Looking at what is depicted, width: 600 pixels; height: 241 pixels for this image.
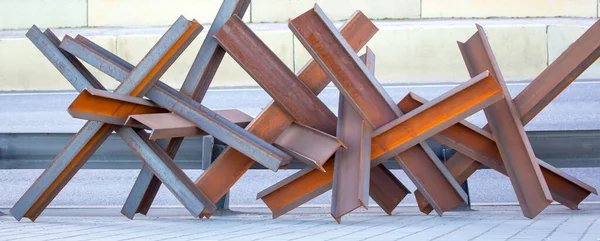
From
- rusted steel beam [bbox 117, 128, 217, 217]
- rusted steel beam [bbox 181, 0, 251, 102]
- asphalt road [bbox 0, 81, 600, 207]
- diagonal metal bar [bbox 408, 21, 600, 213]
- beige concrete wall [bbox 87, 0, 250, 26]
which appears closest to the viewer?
rusted steel beam [bbox 117, 128, 217, 217]

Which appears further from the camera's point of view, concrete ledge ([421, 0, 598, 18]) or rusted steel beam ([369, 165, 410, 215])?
concrete ledge ([421, 0, 598, 18])

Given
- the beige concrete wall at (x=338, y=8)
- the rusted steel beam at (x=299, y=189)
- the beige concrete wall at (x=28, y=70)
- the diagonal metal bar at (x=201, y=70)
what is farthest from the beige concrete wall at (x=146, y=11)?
the rusted steel beam at (x=299, y=189)

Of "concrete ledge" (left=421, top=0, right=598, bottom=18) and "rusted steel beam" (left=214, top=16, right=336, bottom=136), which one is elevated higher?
"rusted steel beam" (left=214, top=16, right=336, bottom=136)

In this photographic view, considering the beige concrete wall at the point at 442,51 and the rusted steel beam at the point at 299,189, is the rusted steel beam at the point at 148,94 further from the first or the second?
the beige concrete wall at the point at 442,51

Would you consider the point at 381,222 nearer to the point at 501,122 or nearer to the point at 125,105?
the point at 501,122

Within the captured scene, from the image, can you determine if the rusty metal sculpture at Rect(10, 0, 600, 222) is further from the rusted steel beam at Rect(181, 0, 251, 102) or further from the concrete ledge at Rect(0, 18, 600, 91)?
the concrete ledge at Rect(0, 18, 600, 91)

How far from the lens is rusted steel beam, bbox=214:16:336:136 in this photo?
5289mm

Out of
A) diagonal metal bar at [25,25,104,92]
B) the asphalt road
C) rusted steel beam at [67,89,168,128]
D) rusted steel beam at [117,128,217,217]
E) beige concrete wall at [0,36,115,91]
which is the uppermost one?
diagonal metal bar at [25,25,104,92]

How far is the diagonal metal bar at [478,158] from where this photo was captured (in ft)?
17.7

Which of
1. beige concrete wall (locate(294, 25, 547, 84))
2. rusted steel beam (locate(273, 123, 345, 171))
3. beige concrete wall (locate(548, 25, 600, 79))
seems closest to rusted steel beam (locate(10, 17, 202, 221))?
rusted steel beam (locate(273, 123, 345, 171))

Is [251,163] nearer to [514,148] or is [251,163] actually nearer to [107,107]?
[107,107]

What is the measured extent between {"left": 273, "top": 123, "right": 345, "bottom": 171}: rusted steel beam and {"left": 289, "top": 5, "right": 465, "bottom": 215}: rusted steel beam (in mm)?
243

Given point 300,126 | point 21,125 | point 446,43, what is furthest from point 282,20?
point 300,126

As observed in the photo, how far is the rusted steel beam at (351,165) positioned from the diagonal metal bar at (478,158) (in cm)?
31
